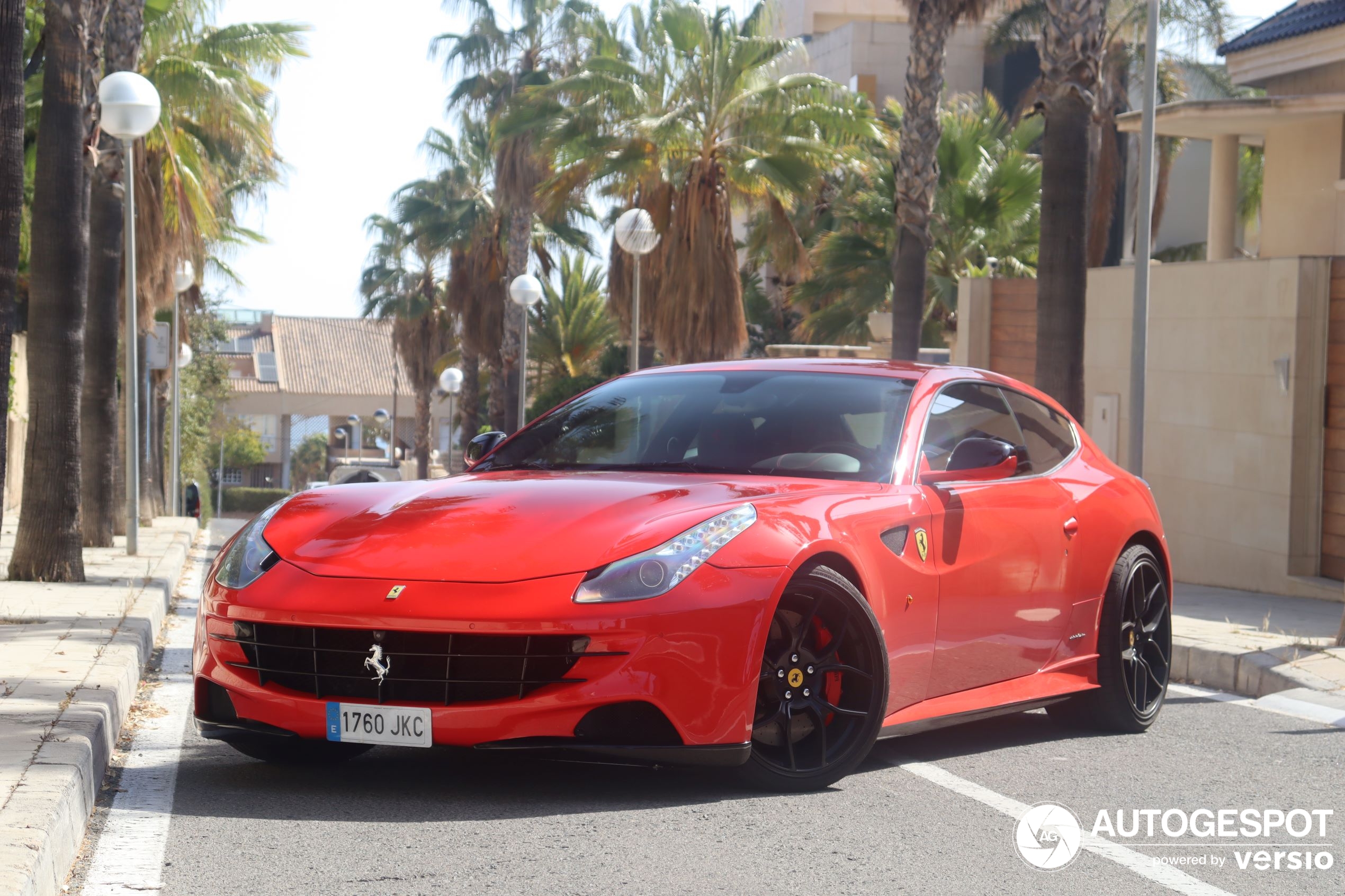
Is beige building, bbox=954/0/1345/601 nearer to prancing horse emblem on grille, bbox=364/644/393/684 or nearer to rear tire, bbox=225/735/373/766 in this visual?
rear tire, bbox=225/735/373/766

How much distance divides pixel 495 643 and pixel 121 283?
19.4 meters

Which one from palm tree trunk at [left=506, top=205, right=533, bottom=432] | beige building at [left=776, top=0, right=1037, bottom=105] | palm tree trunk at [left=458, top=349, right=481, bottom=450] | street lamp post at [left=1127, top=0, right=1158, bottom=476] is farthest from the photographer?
beige building at [left=776, top=0, right=1037, bottom=105]

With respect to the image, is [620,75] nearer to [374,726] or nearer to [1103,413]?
[1103,413]

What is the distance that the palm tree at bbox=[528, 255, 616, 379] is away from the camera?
49.3 m

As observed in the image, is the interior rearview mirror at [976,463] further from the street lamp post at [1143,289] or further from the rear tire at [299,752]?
the street lamp post at [1143,289]

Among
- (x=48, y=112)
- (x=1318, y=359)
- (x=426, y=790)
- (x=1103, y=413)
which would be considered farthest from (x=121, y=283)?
(x=426, y=790)

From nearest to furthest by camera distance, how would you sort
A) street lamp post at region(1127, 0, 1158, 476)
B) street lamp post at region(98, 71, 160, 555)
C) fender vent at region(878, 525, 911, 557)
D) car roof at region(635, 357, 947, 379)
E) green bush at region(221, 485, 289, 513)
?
1. fender vent at region(878, 525, 911, 557)
2. car roof at region(635, 357, 947, 379)
3. street lamp post at region(98, 71, 160, 555)
4. street lamp post at region(1127, 0, 1158, 476)
5. green bush at region(221, 485, 289, 513)

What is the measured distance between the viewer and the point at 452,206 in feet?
150

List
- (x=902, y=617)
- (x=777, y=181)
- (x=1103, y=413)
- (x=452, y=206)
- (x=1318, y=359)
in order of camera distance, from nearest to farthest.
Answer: (x=902, y=617) → (x=1318, y=359) → (x=1103, y=413) → (x=777, y=181) → (x=452, y=206)

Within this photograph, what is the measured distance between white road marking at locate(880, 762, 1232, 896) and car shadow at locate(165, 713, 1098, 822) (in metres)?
0.22

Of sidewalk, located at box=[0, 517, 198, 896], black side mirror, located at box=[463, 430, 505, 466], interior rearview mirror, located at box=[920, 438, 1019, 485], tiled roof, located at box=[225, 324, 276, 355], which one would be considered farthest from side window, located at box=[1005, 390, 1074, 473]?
tiled roof, located at box=[225, 324, 276, 355]

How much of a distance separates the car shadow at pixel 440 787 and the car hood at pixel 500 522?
616mm

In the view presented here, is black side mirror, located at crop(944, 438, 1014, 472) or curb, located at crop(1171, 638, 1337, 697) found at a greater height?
black side mirror, located at crop(944, 438, 1014, 472)

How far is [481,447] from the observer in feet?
22.2
